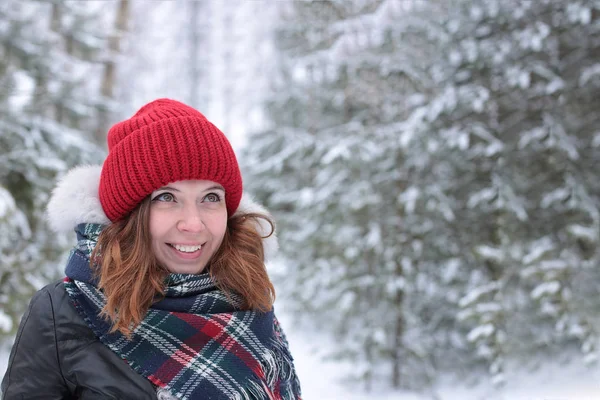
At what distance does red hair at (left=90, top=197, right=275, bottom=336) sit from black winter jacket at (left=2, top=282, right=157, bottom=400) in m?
0.10

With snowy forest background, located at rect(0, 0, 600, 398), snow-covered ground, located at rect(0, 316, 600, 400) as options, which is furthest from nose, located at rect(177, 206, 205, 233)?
snow-covered ground, located at rect(0, 316, 600, 400)

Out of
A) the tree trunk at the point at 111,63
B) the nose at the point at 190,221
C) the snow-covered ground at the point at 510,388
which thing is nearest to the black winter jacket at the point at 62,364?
the nose at the point at 190,221

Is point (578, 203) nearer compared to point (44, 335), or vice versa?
point (44, 335)

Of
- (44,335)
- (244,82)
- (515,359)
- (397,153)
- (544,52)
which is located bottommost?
(44,335)

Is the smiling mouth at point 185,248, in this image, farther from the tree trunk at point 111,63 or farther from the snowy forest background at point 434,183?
the tree trunk at point 111,63

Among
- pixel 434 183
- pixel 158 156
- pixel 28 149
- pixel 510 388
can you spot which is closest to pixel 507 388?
pixel 510 388

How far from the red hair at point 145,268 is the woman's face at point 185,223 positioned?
39mm

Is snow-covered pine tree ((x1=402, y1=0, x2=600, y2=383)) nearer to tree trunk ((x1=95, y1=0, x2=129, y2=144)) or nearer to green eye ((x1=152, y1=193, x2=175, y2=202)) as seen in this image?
Result: green eye ((x1=152, y1=193, x2=175, y2=202))

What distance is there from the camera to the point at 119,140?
1.67m

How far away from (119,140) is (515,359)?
5512 mm

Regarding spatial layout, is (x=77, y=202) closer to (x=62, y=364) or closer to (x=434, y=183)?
(x=62, y=364)

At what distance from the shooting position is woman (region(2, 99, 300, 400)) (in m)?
1.41

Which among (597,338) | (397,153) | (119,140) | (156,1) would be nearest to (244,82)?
(156,1)

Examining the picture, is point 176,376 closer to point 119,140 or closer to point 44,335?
point 44,335
